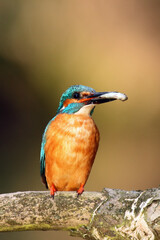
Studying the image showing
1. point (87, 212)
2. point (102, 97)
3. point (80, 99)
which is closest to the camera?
point (87, 212)

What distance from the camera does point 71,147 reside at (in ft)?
8.29

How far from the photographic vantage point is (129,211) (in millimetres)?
2166

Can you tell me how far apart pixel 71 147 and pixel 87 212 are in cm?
44

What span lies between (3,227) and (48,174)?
1.87 feet

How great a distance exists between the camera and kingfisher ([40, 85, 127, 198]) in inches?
99.5

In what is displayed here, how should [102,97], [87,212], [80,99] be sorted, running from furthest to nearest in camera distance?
[80,99], [102,97], [87,212]

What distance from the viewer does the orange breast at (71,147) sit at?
2543 millimetres

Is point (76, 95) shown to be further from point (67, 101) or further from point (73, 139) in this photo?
point (73, 139)

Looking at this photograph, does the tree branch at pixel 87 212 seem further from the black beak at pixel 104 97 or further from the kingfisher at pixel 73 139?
the black beak at pixel 104 97

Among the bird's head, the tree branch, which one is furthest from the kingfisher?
the tree branch

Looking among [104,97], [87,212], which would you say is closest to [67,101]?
[104,97]

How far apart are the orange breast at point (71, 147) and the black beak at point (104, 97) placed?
0.55ft

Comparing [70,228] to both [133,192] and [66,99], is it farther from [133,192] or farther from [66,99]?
[66,99]

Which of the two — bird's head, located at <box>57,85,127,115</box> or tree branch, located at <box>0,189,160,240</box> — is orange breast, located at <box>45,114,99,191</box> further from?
tree branch, located at <box>0,189,160,240</box>
